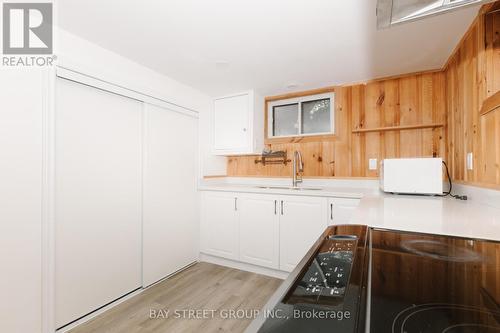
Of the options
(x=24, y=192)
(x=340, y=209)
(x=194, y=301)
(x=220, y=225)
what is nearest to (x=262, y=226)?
(x=220, y=225)

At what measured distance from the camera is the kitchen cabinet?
2.12 meters

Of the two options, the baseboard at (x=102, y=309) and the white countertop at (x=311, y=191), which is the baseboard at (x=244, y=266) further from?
the white countertop at (x=311, y=191)

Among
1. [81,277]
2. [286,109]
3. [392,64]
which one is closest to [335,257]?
[81,277]

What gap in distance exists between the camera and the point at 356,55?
2045 millimetres

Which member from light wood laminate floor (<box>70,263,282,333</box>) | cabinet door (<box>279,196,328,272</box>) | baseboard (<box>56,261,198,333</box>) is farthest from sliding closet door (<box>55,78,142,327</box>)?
cabinet door (<box>279,196,328,272</box>)

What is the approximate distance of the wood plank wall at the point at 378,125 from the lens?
2.36 meters

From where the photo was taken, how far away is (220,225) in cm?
279

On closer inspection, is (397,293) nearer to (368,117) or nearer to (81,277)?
(81,277)

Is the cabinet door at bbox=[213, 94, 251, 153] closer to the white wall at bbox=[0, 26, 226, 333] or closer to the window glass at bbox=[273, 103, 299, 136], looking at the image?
the window glass at bbox=[273, 103, 299, 136]

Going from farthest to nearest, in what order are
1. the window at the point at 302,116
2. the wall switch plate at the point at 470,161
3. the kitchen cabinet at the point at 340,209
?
the window at the point at 302,116
the kitchen cabinet at the point at 340,209
the wall switch plate at the point at 470,161

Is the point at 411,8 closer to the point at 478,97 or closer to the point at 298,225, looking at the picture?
the point at 478,97

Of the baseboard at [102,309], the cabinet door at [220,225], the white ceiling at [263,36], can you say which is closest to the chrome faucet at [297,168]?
the cabinet door at [220,225]

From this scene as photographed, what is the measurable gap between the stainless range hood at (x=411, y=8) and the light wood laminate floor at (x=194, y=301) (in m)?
2.05

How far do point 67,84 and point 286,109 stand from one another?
2.34 metres
